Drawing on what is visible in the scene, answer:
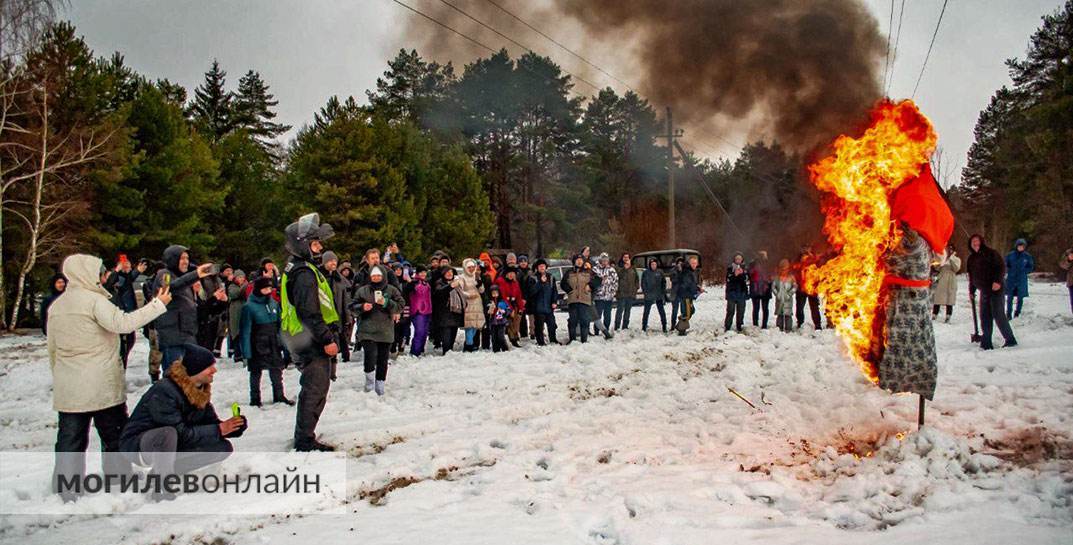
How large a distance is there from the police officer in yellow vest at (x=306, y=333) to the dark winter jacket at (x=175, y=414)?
3.06ft

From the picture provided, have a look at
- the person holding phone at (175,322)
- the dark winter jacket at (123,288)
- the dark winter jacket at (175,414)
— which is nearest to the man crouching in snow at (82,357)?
the dark winter jacket at (175,414)

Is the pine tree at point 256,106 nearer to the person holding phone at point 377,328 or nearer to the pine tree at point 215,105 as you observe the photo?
the pine tree at point 215,105

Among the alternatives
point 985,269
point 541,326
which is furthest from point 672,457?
point 541,326

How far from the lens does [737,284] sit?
14938 mm

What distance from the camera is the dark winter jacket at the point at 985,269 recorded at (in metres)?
9.98

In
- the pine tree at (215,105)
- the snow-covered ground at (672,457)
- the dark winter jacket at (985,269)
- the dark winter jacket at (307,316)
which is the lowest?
the snow-covered ground at (672,457)

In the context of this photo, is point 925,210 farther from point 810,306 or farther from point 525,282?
point 810,306

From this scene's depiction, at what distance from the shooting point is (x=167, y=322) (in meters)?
7.64

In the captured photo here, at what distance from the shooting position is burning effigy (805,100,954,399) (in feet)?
17.2

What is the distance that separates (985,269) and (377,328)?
958 centimetres

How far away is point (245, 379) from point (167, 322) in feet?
8.61

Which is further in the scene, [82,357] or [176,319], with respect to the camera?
A: [176,319]

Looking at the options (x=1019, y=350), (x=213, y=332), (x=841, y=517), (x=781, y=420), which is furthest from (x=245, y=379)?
(x=1019, y=350)

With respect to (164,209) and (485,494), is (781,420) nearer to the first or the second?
(485,494)
